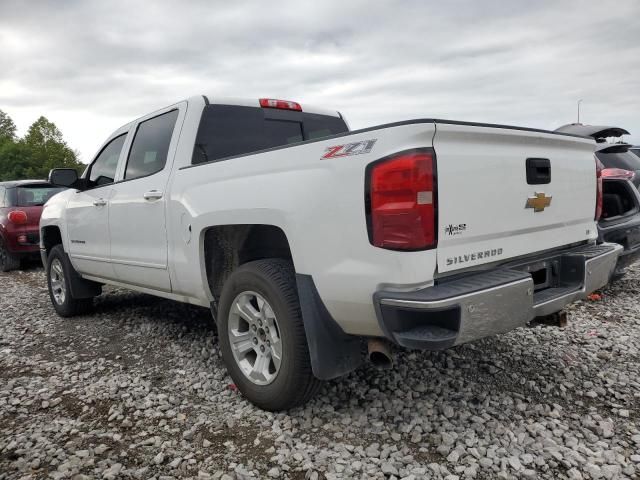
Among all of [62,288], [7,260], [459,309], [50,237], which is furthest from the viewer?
[7,260]

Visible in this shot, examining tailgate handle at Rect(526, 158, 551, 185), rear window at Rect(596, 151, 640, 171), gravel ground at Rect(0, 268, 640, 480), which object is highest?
rear window at Rect(596, 151, 640, 171)

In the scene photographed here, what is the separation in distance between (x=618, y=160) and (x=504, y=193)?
13.3ft

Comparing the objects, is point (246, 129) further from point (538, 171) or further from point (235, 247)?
point (538, 171)

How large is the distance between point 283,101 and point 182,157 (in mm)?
1098

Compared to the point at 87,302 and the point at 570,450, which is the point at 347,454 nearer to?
the point at 570,450

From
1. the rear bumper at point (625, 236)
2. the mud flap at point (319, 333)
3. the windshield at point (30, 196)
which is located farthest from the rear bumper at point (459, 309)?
the windshield at point (30, 196)

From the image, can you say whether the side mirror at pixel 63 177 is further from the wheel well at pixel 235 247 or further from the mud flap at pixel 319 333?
the mud flap at pixel 319 333

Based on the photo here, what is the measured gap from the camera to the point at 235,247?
335 cm

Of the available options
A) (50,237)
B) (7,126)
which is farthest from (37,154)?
(50,237)

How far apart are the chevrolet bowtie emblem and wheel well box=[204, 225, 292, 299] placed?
4.54 ft

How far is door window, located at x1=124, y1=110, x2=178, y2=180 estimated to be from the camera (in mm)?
3947

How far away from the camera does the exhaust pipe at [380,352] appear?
8.29ft

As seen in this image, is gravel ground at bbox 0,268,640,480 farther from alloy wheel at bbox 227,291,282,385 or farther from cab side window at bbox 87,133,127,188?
cab side window at bbox 87,133,127,188

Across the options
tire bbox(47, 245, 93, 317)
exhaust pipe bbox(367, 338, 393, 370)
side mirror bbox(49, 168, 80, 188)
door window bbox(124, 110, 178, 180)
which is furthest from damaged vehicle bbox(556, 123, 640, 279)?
tire bbox(47, 245, 93, 317)
